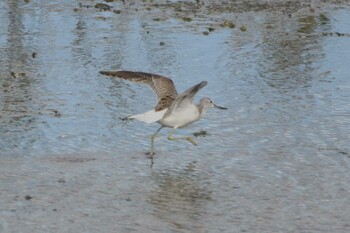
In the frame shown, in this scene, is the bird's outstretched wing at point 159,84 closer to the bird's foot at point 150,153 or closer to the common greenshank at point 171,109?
the common greenshank at point 171,109

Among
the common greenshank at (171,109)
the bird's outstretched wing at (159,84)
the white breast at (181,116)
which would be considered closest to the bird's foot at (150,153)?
the common greenshank at (171,109)

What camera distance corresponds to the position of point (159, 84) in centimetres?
1067

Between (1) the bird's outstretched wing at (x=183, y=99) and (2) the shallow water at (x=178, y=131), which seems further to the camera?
(1) the bird's outstretched wing at (x=183, y=99)

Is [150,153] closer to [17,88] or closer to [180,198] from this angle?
[180,198]

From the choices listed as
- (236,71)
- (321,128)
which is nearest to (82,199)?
(321,128)

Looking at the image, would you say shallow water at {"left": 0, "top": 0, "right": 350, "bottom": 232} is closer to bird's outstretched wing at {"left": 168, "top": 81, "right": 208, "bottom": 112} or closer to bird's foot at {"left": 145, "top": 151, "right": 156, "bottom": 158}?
bird's foot at {"left": 145, "top": 151, "right": 156, "bottom": 158}

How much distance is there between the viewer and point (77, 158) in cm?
987

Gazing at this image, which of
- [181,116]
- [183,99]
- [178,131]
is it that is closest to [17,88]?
[178,131]

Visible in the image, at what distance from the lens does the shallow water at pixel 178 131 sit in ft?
27.6

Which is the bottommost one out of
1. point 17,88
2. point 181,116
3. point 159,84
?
point 17,88

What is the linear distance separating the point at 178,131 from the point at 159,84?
80cm

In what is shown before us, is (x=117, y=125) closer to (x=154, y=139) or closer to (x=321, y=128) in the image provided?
(x=154, y=139)

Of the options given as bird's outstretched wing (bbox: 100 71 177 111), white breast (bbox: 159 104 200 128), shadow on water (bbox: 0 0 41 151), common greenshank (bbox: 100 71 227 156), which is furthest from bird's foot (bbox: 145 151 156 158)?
shadow on water (bbox: 0 0 41 151)

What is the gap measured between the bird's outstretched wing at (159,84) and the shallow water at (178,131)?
0.46m
